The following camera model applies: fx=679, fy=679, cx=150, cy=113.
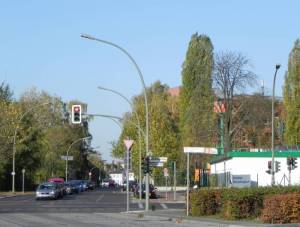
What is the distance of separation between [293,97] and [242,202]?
5017 cm

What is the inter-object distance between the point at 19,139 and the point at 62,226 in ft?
197

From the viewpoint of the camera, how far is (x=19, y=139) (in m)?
85.3

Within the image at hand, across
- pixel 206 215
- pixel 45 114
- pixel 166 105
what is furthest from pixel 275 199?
pixel 45 114

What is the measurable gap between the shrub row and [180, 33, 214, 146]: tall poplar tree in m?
33.5

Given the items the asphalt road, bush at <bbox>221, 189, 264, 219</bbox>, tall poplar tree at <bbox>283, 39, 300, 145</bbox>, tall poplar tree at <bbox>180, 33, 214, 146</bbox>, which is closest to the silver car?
the asphalt road

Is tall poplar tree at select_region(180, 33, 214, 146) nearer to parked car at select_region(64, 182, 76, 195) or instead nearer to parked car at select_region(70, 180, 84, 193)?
→ parked car at select_region(64, 182, 76, 195)

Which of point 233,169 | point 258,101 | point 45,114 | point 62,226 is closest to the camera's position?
point 62,226

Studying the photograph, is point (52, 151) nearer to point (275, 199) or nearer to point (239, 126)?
point (239, 126)

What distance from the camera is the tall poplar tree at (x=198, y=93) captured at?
67.7 metres

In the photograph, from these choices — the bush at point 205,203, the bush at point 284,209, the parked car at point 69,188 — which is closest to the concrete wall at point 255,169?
the parked car at point 69,188

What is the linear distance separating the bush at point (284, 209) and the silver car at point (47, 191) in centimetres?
3669

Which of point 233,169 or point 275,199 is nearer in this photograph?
point 275,199

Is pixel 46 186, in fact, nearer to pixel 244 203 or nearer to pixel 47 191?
pixel 47 191

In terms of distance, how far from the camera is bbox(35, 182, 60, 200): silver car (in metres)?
61.0
